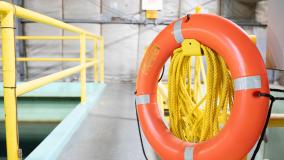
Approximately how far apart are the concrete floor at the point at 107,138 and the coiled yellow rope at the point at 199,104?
285mm

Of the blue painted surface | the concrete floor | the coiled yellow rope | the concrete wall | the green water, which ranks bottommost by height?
the green water

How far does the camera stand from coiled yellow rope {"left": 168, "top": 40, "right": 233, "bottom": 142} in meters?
1.12

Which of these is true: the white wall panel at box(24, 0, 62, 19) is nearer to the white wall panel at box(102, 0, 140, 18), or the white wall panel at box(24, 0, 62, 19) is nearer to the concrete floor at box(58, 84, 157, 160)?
the white wall panel at box(102, 0, 140, 18)

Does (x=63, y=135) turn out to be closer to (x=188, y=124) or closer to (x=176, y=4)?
(x=188, y=124)

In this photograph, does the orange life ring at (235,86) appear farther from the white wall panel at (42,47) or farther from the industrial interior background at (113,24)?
the white wall panel at (42,47)

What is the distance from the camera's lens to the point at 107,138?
1814mm

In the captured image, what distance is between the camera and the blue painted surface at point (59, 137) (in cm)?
137

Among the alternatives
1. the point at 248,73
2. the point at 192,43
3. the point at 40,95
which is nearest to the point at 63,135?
the point at 192,43

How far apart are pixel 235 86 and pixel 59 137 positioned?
112cm

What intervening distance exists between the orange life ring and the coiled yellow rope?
0.08m

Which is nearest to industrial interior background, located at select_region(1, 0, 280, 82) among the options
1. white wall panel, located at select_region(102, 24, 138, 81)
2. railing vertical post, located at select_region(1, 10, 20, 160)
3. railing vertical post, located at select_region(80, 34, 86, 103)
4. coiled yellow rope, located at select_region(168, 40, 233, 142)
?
white wall panel, located at select_region(102, 24, 138, 81)

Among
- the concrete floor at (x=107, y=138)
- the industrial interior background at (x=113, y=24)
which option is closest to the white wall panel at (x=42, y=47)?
the industrial interior background at (x=113, y=24)

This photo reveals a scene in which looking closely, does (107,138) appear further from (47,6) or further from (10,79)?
(47,6)

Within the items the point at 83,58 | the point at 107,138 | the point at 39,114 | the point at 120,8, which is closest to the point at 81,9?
the point at 120,8
